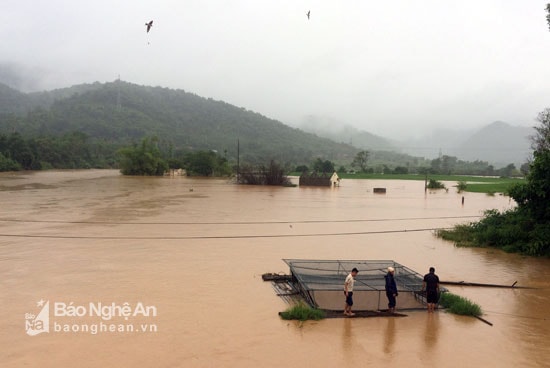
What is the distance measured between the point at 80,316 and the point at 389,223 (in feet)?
58.2

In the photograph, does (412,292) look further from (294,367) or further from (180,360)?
(180,360)

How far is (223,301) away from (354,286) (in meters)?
2.98

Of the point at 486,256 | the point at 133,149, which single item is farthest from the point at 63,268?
the point at 133,149

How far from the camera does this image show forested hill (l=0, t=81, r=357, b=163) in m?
134

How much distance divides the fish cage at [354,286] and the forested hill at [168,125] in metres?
106

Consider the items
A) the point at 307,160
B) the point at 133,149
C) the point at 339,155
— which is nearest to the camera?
the point at 133,149

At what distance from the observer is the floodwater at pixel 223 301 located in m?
7.12

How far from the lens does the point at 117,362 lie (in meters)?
6.70

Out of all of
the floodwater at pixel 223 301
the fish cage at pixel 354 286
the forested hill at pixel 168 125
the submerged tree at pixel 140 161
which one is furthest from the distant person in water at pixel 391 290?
the forested hill at pixel 168 125

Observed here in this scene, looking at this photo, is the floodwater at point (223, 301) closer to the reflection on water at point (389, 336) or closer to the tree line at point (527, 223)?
the reflection on water at point (389, 336)

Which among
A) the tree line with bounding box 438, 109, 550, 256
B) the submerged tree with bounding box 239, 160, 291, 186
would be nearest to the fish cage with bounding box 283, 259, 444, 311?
the tree line with bounding box 438, 109, 550, 256

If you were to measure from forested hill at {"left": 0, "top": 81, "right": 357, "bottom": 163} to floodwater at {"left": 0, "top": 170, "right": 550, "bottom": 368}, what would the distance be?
10056 centimetres

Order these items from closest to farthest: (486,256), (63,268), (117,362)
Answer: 1. (117,362)
2. (63,268)
3. (486,256)

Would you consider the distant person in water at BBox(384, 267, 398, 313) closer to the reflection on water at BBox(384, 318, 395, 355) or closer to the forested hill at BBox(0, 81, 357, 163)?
the reflection on water at BBox(384, 318, 395, 355)
